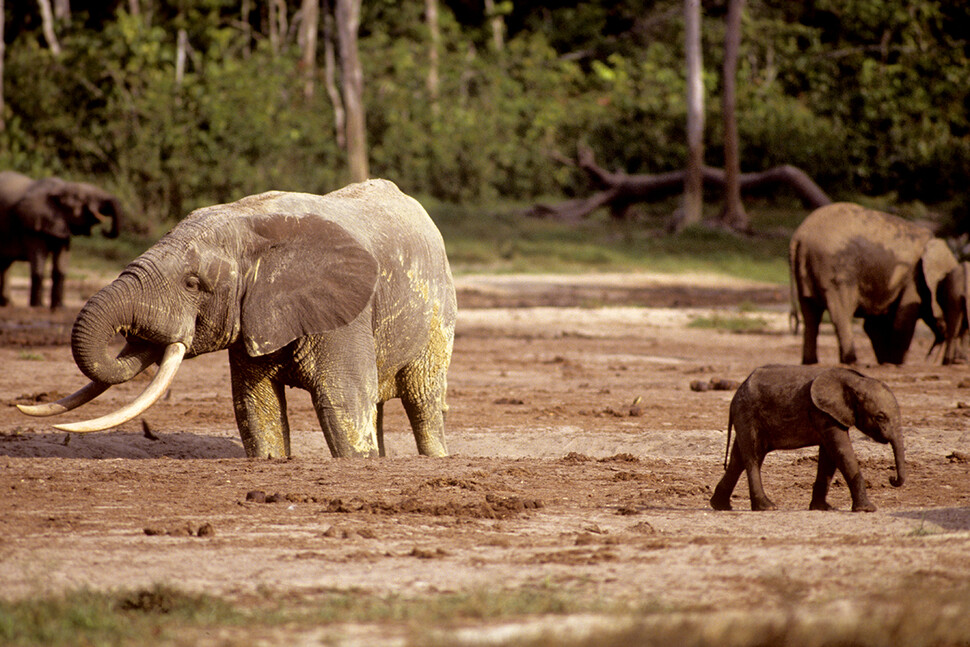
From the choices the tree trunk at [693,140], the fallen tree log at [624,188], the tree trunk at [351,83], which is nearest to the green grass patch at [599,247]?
the tree trunk at [693,140]

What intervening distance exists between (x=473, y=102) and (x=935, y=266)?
2439 centimetres

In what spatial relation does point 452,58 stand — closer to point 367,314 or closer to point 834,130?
point 834,130

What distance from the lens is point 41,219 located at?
57.5 ft

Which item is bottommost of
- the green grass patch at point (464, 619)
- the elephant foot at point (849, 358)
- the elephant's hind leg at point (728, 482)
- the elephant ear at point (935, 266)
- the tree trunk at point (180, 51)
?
the elephant foot at point (849, 358)

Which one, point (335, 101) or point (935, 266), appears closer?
point (935, 266)

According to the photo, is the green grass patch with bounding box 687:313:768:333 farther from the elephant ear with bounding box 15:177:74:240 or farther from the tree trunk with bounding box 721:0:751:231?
the tree trunk with bounding box 721:0:751:231

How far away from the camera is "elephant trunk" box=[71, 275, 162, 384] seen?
21.3 ft

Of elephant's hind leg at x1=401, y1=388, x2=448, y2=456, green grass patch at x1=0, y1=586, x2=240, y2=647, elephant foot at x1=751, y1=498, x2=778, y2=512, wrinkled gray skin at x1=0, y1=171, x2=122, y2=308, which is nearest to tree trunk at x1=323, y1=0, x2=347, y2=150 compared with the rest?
wrinkled gray skin at x1=0, y1=171, x2=122, y2=308

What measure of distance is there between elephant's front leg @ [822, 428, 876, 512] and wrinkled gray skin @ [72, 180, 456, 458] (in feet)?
8.41

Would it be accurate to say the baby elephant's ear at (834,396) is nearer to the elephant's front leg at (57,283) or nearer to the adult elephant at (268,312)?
the adult elephant at (268,312)

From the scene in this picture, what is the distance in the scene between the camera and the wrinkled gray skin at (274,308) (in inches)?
262

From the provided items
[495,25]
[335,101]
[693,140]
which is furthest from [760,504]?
[495,25]

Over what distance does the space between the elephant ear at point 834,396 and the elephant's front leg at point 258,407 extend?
3.00 metres

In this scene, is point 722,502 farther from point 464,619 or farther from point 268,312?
point 464,619
